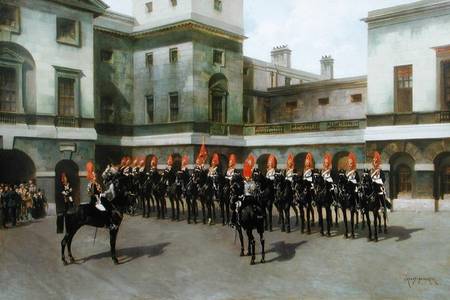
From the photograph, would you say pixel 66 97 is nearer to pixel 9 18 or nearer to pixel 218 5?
pixel 9 18

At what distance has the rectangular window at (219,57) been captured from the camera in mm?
29703

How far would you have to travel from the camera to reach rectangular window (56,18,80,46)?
2372cm

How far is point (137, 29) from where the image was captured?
99.7 feet

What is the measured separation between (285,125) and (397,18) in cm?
894

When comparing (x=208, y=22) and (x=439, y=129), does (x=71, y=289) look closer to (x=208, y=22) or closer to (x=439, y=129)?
(x=439, y=129)

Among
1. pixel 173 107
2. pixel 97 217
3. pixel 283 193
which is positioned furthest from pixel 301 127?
pixel 97 217

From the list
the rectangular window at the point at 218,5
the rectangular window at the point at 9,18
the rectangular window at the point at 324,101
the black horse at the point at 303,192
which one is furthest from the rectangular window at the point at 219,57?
the black horse at the point at 303,192

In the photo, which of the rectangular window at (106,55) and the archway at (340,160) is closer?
the archway at (340,160)

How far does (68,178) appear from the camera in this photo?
24.1 metres

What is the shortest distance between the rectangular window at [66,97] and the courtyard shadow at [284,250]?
42.9ft

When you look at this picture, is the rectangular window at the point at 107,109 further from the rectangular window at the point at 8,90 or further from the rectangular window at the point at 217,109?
the rectangular window at the point at 8,90

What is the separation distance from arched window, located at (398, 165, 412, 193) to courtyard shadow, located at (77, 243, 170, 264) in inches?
497
